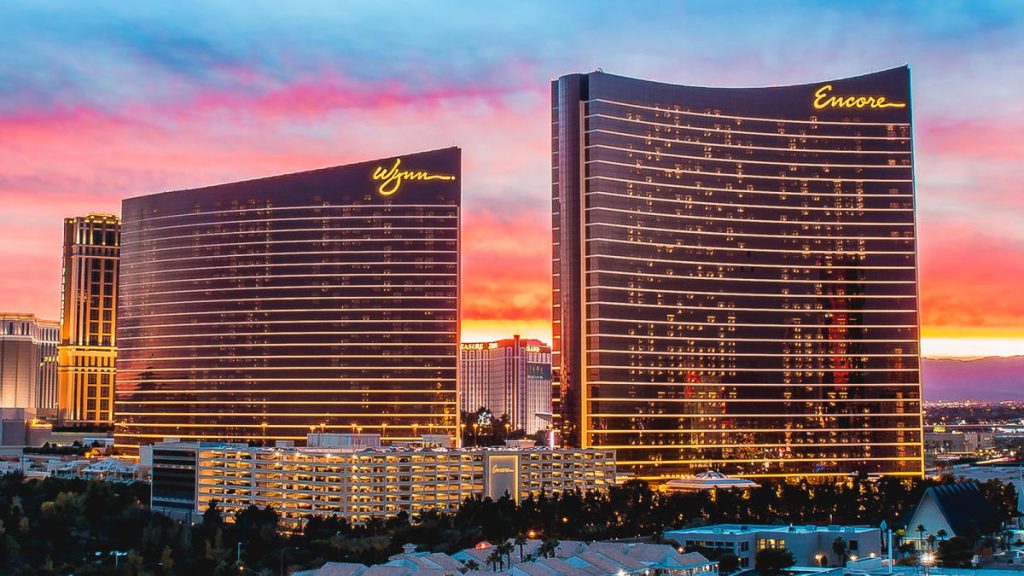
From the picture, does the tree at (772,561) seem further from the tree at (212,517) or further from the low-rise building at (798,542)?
the tree at (212,517)

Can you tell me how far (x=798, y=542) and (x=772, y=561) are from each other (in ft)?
60.8

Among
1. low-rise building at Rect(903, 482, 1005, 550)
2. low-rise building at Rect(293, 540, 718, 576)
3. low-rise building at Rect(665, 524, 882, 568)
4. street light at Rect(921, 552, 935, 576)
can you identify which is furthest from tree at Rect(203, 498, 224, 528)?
street light at Rect(921, 552, 935, 576)

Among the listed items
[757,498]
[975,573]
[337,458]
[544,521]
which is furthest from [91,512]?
[975,573]

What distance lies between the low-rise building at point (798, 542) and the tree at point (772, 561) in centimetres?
1162

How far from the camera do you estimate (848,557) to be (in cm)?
14000

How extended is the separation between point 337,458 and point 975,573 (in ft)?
345

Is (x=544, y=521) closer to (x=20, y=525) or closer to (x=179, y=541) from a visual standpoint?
(x=179, y=541)

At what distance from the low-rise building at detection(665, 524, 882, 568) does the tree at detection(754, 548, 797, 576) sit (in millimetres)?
11617

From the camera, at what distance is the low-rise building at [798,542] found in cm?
14188

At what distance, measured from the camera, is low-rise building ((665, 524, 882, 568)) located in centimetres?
14188

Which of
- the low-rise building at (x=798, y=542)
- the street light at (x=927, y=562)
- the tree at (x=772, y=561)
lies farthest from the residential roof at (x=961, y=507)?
the tree at (x=772, y=561)

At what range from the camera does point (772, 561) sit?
126m

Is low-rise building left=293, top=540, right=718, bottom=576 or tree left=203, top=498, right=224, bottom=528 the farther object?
tree left=203, top=498, right=224, bottom=528

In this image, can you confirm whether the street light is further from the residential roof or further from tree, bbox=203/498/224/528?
tree, bbox=203/498/224/528
